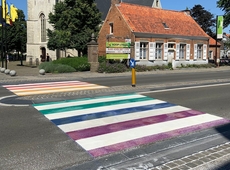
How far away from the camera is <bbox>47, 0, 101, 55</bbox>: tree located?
29422 mm

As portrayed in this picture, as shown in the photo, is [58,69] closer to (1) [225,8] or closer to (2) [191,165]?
(2) [191,165]

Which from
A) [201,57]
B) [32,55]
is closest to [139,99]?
[201,57]

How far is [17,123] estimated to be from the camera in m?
6.14

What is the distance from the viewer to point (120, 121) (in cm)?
634

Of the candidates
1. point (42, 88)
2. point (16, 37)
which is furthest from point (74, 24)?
point (16, 37)

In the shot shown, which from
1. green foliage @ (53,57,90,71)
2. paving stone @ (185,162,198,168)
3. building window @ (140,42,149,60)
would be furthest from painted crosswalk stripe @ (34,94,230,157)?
building window @ (140,42,149,60)

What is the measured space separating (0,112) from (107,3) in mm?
48116

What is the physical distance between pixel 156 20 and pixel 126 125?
89.6 feet

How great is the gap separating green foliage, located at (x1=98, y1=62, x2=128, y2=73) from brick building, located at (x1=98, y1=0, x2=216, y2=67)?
3.06 metres

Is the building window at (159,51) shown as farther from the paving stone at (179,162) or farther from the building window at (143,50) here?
the paving stone at (179,162)

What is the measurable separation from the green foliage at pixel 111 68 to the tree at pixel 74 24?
7.26 metres

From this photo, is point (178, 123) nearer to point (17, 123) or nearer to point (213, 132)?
point (213, 132)

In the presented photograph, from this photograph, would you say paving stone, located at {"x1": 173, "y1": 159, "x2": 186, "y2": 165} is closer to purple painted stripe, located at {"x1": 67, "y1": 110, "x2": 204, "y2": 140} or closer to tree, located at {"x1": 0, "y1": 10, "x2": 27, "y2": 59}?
purple painted stripe, located at {"x1": 67, "y1": 110, "x2": 204, "y2": 140}

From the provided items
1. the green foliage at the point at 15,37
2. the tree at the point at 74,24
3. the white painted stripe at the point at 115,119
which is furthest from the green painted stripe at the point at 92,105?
the green foliage at the point at 15,37
